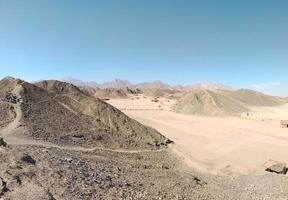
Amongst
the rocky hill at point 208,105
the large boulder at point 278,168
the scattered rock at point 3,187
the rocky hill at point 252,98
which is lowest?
the large boulder at point 278,168

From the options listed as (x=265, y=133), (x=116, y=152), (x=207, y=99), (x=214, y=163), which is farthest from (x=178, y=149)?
(x=207, y=99)

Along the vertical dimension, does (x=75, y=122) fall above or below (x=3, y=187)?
above

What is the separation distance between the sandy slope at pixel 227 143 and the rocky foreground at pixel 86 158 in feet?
7.31

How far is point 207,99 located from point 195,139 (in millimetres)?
29410

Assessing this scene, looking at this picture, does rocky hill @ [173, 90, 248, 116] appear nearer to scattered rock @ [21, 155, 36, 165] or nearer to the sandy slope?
the sandy slope

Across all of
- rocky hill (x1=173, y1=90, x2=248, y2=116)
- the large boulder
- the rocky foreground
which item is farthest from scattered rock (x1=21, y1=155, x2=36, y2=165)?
rocky hill (x1=173, y1=90, x2=248, y2=116)

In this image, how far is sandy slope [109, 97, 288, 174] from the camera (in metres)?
26.7

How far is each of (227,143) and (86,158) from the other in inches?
697

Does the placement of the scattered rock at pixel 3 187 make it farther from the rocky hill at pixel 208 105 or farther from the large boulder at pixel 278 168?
the rocky hill at pixel 208 105

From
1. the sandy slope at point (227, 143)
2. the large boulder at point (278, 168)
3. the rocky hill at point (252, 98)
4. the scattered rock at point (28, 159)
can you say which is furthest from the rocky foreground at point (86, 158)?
the rocky hill at point (252, 98)

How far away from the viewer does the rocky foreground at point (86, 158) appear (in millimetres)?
14539

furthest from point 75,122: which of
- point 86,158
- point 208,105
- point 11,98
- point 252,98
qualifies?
point 252,98

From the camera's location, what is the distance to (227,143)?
34938mm

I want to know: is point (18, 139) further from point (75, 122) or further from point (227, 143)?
point (227, 143)
